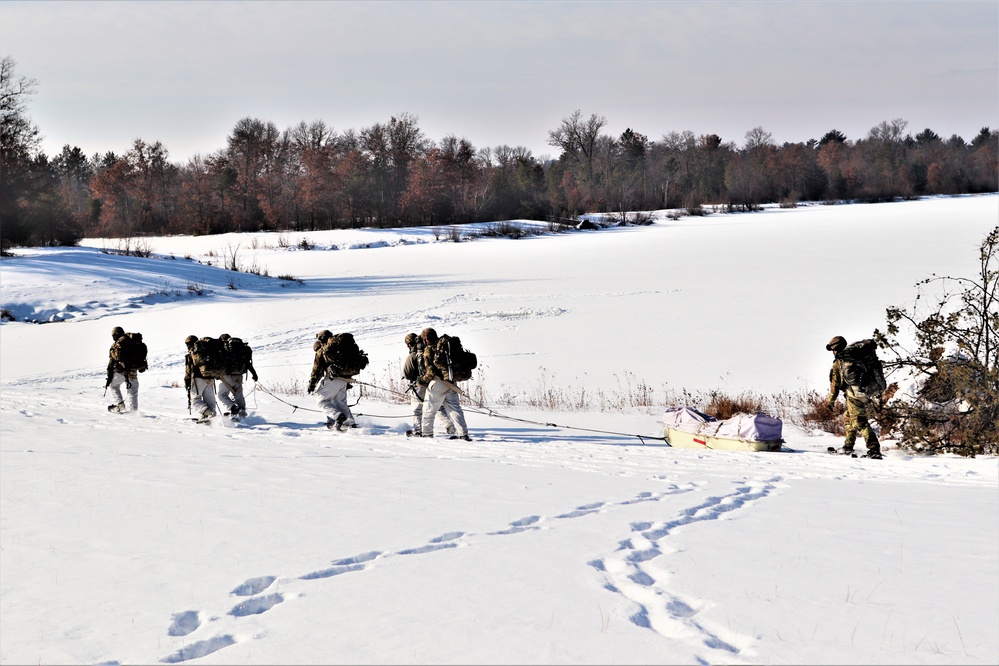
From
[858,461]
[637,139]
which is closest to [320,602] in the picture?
[858,461]

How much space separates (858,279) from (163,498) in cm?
2881

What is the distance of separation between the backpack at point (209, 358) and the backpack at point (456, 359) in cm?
388

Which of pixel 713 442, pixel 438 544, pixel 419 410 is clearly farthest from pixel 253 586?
pixel 713 442

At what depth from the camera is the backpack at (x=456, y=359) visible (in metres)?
13.2

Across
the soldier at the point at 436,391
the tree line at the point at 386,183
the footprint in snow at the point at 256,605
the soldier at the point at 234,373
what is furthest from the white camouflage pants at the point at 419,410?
the tree line at the point at 386,183

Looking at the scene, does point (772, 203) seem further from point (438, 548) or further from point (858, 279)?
point (438, 548)

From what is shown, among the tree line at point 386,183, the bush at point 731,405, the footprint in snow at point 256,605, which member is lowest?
the bush at point 731,405

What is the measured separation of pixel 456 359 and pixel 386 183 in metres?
72.2

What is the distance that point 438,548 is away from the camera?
21.6 ft

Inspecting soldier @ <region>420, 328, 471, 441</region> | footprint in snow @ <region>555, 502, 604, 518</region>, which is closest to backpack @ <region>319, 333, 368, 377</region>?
soldier @ <region>420, 328, 471, 441</region>

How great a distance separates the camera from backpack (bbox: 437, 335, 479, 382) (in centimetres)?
1317

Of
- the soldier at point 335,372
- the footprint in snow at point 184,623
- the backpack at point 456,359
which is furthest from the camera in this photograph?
the soldier at point 335,372

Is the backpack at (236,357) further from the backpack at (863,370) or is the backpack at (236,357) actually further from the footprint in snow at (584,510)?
the backpack at (863,370)

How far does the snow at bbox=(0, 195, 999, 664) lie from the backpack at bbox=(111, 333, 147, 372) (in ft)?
3.33
